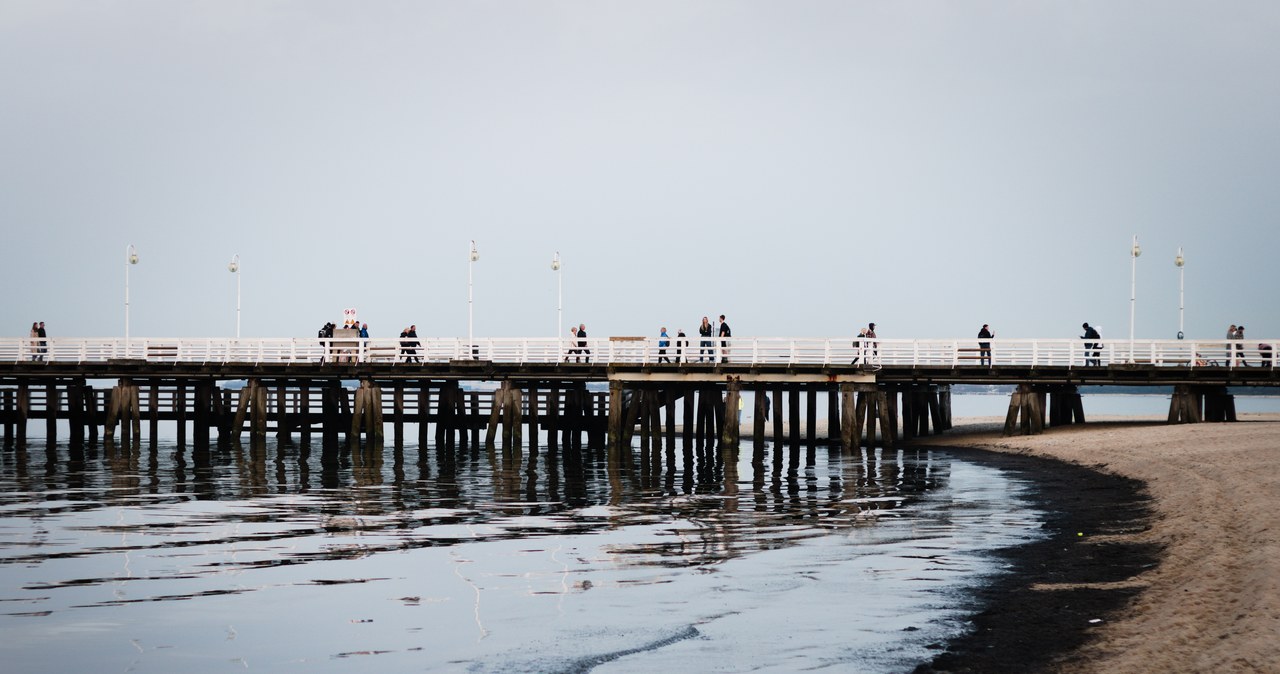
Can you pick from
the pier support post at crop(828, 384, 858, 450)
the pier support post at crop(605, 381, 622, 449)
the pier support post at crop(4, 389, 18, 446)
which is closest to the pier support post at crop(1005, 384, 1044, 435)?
the pier support post at crop(828, 384, 858, 450)

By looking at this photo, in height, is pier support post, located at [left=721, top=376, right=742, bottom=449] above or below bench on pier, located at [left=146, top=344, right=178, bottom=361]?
below

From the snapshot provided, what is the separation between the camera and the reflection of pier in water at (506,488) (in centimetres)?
2261

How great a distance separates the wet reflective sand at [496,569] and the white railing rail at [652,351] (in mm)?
11159

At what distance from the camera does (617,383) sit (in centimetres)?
4612

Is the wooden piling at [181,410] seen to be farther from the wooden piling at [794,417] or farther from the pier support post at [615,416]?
the wooden piling at [794,417]

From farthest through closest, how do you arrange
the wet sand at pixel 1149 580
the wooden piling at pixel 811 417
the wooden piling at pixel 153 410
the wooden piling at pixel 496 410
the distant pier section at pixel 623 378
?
the wooden piling at pixel 153 410
the wooden piling at pixel 811 417
the wooden piling at pixel 496 410
the distant pier section at pixel 623 378
the wet sand at pixel 1149 580

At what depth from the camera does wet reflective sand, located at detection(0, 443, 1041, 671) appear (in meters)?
13.2

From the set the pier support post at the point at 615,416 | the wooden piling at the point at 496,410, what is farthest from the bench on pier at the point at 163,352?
the pier support post at the point at 615,416

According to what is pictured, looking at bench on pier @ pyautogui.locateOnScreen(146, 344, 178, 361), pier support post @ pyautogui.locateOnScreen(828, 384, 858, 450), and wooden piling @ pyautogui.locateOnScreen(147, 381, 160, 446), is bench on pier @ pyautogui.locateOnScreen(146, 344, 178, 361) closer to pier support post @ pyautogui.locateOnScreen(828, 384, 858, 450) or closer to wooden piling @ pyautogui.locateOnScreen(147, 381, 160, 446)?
wooden piling @ pyautogui.locateOnScreen(147, 381, 160, 446)

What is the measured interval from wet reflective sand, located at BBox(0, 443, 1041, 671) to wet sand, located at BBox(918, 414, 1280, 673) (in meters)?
0.77

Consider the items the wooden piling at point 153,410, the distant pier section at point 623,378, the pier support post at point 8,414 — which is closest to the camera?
the distant pier section at point 623,378

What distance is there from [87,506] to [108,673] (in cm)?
1580

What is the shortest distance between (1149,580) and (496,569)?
8158 millimetres

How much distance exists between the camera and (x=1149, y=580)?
15656 millimetres
